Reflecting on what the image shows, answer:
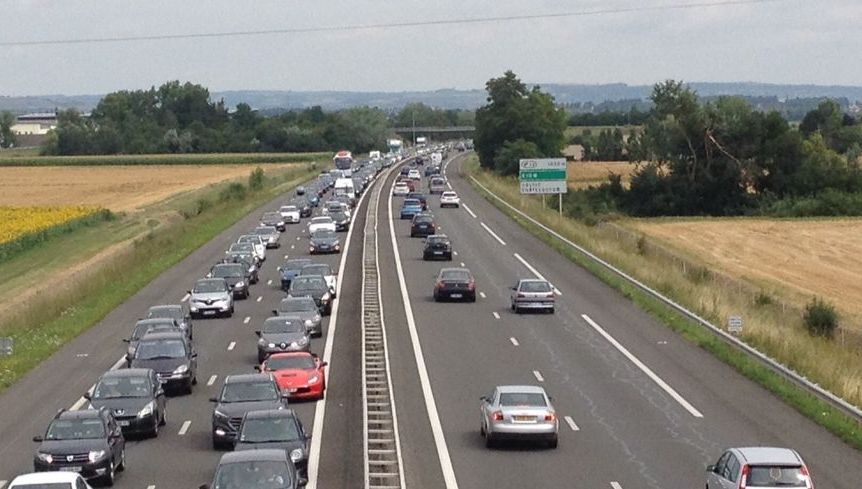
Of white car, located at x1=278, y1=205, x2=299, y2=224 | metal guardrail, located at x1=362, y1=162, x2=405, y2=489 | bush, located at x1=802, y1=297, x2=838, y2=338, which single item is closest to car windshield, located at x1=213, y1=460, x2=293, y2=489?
metal guardrail, located at x1=362, y1=162, x2=405, y2=489

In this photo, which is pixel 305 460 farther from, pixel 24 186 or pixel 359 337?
pixel 24 186

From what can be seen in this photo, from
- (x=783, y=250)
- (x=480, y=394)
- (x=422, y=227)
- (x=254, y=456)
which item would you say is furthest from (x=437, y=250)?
(x=254, y=456)

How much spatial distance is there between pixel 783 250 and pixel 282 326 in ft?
157

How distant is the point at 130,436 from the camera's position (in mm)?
29250

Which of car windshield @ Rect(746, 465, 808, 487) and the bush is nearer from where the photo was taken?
car windshield @ Rect(746, 465, 808, 487)

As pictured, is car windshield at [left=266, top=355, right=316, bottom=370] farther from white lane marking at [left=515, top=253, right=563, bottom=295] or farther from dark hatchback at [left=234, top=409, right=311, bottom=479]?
white lane marking at [left=515, top=253, right=563, bottom=295]

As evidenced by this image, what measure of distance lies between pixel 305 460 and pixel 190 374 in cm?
1113

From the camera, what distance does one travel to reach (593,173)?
169250 millimetres

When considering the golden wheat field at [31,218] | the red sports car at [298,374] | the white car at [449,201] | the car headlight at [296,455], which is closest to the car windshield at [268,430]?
the car headlight at [296,455]

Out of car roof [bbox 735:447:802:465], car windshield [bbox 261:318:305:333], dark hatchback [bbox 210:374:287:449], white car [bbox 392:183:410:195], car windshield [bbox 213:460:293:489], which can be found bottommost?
white car [bbox 392:183:410:195]

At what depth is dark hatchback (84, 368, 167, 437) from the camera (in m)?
29.0

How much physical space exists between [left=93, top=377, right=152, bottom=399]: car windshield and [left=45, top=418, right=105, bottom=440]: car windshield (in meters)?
4.00

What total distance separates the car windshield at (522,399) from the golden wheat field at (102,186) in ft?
316

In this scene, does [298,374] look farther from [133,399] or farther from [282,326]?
[282,326]
